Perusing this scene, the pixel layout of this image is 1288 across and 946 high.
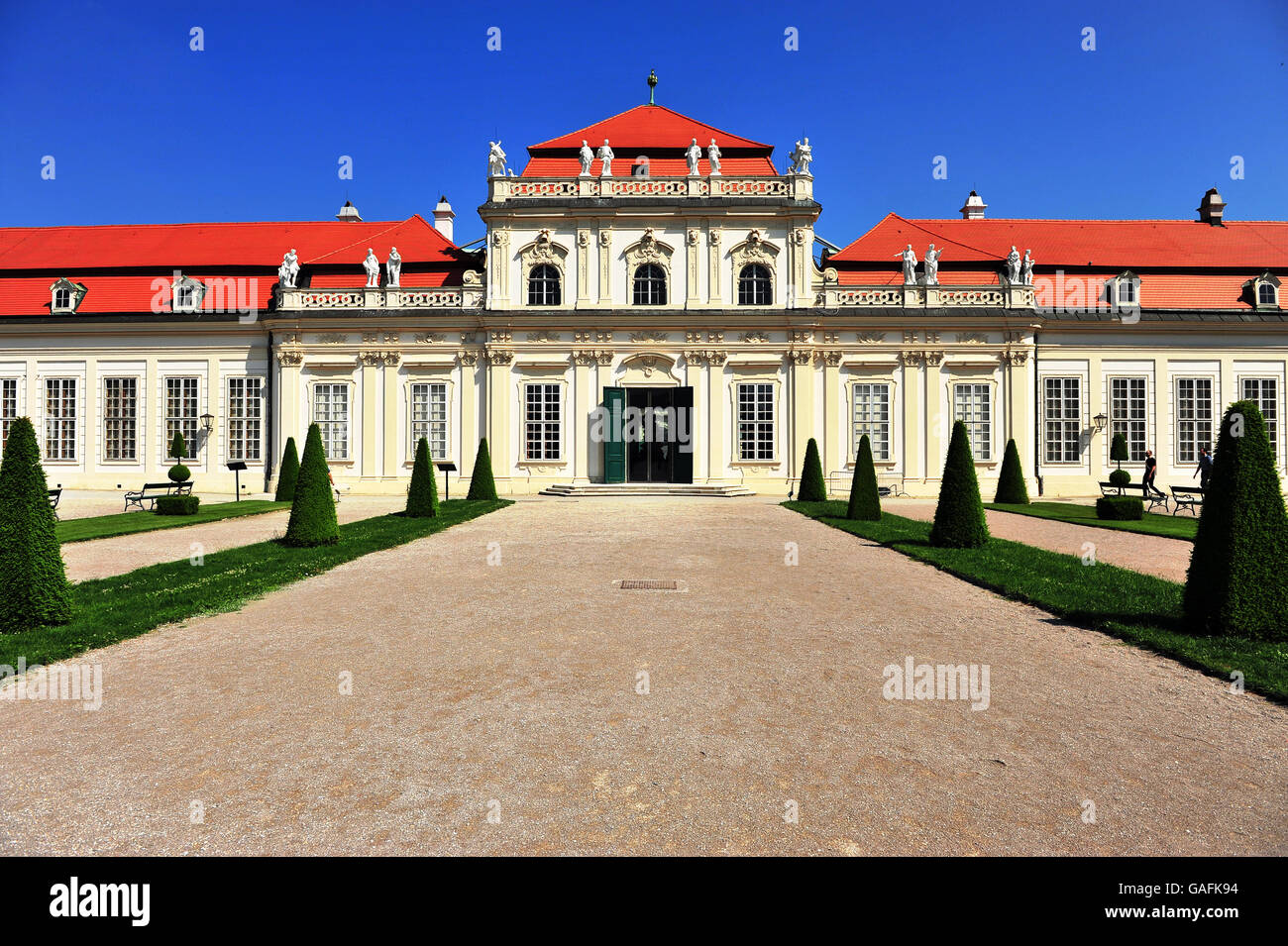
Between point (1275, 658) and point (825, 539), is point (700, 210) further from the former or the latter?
point (1275, 658)

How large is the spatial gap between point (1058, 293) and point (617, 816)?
3448 cm

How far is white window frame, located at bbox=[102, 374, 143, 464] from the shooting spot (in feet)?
106

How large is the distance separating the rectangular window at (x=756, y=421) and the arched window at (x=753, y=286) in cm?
359

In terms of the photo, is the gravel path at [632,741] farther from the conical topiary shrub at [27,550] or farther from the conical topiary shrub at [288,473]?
the conical topiary shrub at [288,473]

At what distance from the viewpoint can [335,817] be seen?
3.50m

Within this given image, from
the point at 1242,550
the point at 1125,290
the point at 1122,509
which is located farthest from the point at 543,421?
the point at 1242,550

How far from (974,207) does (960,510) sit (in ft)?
103

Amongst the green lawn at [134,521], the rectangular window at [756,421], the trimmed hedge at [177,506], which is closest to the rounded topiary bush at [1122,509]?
the rectangular window at [756,421]

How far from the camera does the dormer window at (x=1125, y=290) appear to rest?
3119 centimetres
